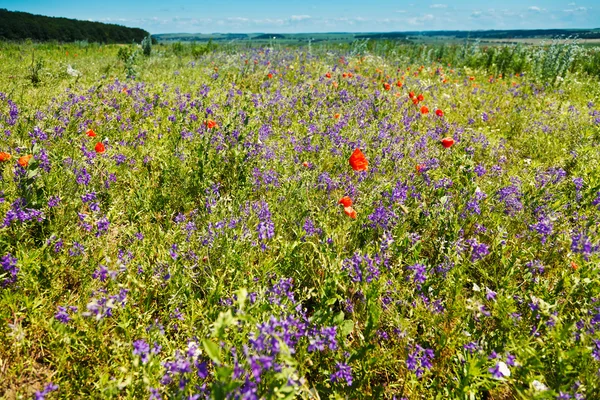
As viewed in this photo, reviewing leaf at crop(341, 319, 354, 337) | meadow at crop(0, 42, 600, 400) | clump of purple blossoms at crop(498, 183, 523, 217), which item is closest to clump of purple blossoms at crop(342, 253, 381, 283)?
meadow at crop(0, 42, 600, 400)

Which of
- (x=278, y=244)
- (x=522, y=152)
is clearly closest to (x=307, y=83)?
(x=522, y=152)

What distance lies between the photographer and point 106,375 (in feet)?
6.52

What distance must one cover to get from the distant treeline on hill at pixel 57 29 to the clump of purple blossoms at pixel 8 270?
60456 mm

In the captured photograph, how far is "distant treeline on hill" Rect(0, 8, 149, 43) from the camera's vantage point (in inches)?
2165

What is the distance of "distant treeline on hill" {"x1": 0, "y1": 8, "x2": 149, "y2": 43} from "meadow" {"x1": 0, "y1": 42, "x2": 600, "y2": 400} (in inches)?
2324

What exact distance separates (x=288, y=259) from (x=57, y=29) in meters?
82.2

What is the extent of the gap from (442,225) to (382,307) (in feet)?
3.42

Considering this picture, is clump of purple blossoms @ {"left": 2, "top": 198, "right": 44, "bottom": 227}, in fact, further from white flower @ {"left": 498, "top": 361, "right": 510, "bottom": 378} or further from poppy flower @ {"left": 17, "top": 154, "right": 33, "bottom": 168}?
white flower @ {"left": 498, "top": 361, "right": 510, "bottom": 378}

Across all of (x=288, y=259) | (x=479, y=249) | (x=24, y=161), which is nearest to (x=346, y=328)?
(x=288, y=259)

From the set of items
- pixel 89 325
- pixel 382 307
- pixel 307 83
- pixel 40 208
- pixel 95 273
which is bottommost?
A: pixel 382 307

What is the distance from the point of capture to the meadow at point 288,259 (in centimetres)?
205

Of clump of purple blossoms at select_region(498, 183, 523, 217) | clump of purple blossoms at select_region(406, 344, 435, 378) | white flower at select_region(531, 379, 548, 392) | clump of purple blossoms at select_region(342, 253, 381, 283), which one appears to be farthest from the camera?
clump of purple blossoms at select_region(498, 183, 523, 217)

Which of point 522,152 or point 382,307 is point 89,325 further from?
point 522,152

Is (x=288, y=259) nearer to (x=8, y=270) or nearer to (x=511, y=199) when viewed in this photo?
(x=8, y=270)
